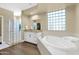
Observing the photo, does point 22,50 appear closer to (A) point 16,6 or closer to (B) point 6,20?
(B) point 6,20

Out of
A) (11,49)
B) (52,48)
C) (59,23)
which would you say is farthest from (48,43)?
(11,49)

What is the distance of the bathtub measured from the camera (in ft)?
5.45

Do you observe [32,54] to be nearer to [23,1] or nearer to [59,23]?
[59,23]

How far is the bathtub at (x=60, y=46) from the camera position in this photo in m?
1.66

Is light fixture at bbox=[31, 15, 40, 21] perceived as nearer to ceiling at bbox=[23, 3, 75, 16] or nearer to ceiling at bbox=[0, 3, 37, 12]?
ceiling at bbox=[23, 3, 75, 16]

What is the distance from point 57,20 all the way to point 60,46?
418 millimetres

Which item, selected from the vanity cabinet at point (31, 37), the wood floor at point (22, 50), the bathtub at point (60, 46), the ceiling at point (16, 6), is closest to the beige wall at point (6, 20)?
the ceiling at point (16, 6)

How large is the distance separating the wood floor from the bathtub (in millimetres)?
100

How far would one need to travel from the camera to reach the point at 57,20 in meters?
1.77

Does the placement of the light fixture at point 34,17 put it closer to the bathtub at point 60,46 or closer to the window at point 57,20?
the window at point 57,20

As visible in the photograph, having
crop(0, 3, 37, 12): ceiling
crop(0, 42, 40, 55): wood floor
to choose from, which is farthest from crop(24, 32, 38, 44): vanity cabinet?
crop(0, 3, 37, 12): ceiling

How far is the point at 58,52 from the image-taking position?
5.46 ft
